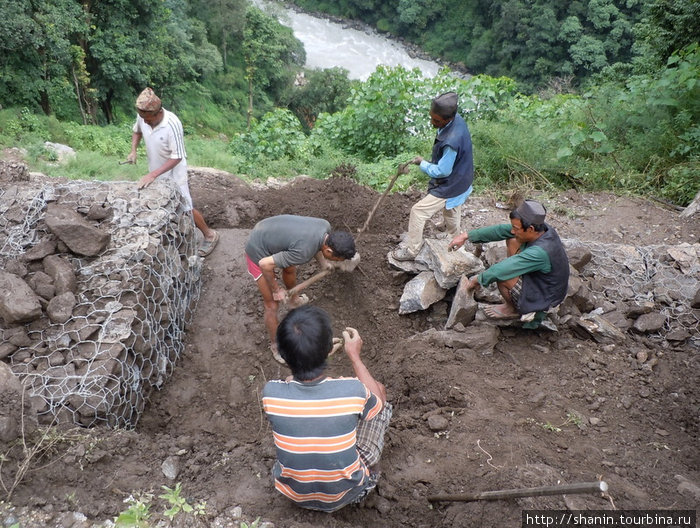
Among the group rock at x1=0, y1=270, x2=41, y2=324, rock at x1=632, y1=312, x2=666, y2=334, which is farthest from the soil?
rock at x1=0, y1=270, x2=41, y2=324

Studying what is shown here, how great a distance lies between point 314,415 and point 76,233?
2.59 metres

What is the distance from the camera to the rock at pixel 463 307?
13.1 ft

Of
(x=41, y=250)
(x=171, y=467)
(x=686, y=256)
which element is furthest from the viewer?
(x=686, y=256)

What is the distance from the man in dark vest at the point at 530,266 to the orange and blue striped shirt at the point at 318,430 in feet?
5.49

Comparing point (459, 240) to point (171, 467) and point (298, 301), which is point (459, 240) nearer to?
point (298, 301)

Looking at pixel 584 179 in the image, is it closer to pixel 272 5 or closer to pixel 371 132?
pixel 371 132

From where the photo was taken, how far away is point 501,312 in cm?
394


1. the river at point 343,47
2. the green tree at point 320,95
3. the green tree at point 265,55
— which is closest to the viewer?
the green tree at point 320,95

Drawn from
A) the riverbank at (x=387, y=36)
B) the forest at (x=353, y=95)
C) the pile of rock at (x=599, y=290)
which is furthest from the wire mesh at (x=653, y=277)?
the riverbank at (x=387, y=36)

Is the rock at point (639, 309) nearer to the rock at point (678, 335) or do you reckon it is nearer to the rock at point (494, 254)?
the rock at point (678, 335)

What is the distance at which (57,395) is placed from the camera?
9.66 feet

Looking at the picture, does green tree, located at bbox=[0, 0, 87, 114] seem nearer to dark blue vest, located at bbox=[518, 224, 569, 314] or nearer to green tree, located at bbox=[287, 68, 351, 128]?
green tree, located at bbox=[287, 68, 351, 128]

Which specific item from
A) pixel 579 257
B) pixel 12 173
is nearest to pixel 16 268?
pixel 12 173

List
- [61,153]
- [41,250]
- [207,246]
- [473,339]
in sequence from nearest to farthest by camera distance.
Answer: [41,250] → [473,339] → [207,246] → [61,153]
